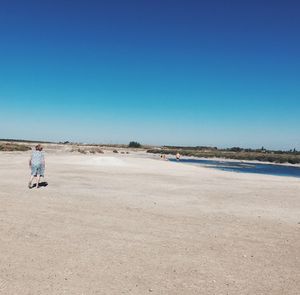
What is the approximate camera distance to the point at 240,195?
1847 cm

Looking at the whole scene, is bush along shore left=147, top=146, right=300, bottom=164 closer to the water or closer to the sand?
the water

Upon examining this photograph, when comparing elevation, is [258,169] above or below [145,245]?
above

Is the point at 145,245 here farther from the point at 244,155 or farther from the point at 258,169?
the point at 244,155

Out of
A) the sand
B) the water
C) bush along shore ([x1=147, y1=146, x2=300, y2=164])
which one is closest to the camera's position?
the sand

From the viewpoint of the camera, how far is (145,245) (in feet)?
29.7

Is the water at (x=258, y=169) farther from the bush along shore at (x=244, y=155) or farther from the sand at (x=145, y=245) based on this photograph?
the sand at (x=145, y=245)

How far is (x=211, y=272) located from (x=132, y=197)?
911 centimetres

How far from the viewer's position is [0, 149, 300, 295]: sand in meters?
6.89

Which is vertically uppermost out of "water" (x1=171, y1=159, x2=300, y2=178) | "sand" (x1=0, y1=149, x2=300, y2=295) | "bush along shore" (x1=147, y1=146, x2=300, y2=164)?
"bush along shore" (x1=147, y1=146, x2=300, y2=164)

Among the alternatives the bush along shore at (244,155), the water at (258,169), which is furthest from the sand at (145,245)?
the bush along shore at (244,155)

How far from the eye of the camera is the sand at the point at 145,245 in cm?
689

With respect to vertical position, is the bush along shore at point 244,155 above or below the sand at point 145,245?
above

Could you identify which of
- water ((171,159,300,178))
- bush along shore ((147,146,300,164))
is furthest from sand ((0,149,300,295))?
bush along shore ((147,146,300,164))

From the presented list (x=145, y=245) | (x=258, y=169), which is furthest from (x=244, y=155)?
(x=145, y=245)
